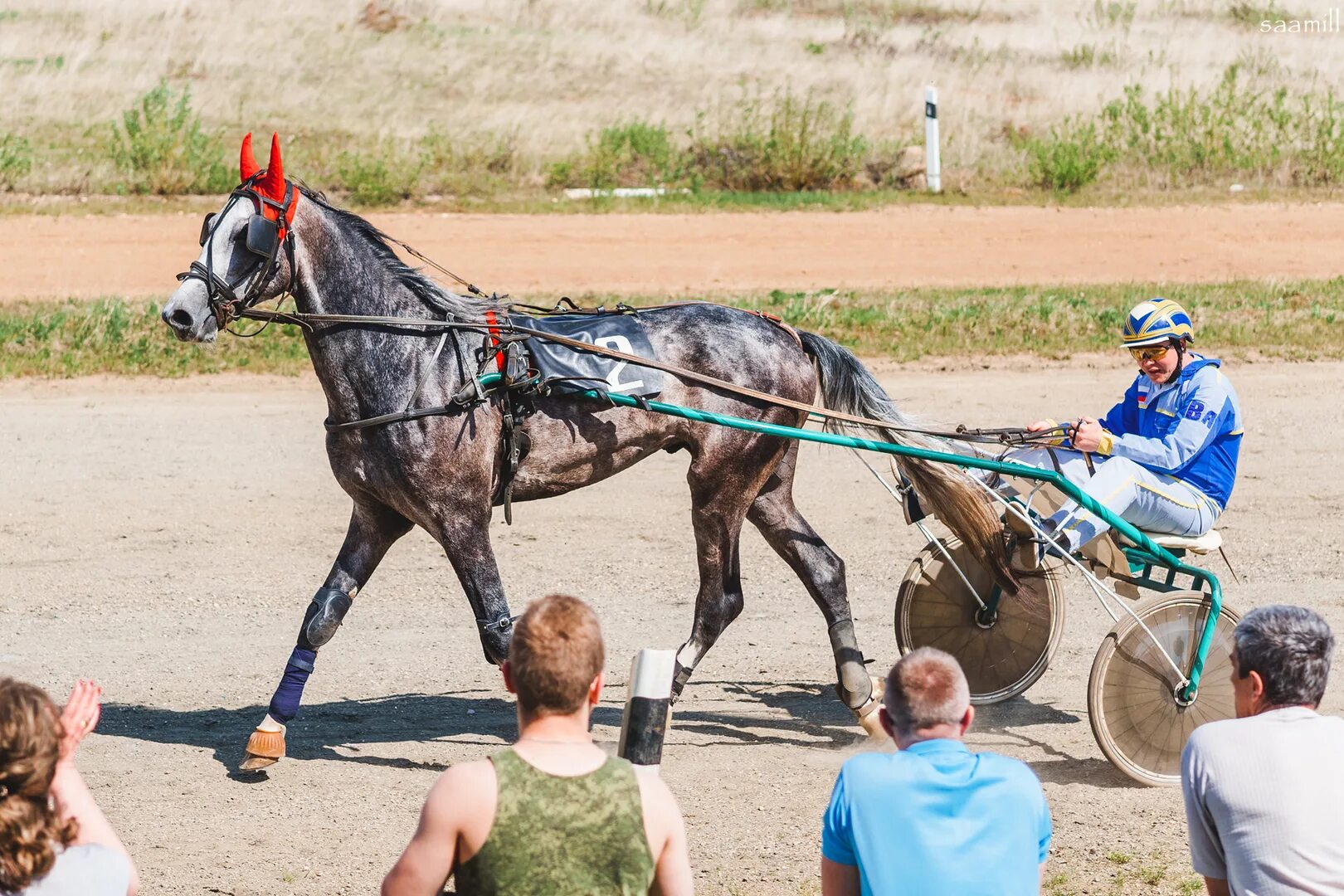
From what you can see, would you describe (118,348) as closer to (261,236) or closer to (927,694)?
(261,236)

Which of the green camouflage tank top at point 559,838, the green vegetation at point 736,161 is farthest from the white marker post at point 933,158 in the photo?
the green camouflage tank top at point 559,838

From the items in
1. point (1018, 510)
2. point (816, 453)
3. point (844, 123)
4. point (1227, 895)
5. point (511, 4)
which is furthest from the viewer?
point (511, 4)

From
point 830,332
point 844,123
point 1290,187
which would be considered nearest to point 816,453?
point 830,332

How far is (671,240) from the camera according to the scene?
16.4 meters

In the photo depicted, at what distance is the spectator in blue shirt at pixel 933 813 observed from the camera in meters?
3.13

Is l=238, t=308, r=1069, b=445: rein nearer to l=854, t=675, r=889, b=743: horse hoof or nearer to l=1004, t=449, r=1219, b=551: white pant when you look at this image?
l=1004, t=449, r=1219, b=551: white pant

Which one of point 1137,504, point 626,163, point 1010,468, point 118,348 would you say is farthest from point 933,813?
point 626,163

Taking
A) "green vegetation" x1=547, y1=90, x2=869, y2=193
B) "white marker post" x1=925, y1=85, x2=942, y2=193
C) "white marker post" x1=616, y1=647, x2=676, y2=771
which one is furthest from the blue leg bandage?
"white marker post" x1=925, y1=85, x2=942, y2=193

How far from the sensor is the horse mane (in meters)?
6.07

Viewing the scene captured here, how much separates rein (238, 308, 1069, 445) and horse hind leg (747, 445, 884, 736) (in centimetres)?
45

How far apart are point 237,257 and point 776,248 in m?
Result: 10.9

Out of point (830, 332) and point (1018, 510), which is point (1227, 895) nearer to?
point (1018, 510)

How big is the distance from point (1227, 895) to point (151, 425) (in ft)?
29.9
